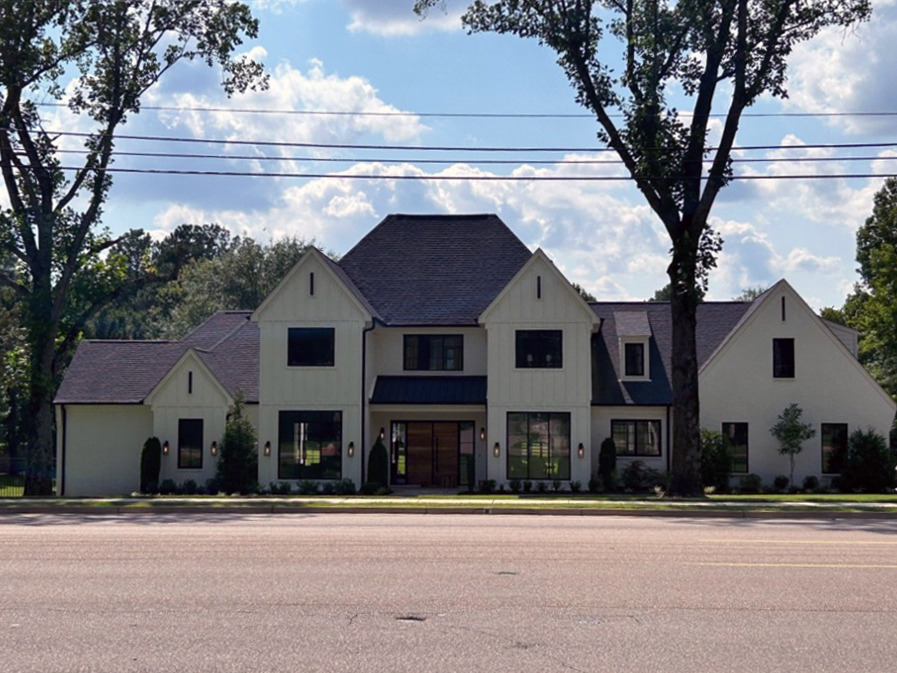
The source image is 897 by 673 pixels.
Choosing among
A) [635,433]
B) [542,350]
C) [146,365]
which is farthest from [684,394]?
[146,365]

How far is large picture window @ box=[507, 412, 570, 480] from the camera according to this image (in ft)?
120

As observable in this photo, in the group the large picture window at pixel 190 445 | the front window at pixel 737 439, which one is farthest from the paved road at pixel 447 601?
the front window at pixel 737 439

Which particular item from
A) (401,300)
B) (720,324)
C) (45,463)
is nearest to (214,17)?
(401,300)

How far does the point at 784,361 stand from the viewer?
38406mm

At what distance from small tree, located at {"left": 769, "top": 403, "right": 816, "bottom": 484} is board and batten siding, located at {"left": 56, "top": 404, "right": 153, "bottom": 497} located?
2127 centimetres

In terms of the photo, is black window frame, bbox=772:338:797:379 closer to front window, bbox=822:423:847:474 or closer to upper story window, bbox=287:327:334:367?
front window, bbox=822:423:847:474

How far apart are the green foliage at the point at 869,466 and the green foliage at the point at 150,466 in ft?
73.2

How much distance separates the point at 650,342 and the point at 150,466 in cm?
1777

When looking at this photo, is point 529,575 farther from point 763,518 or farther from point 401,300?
point 401,300

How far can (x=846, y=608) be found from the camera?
11.3 metres

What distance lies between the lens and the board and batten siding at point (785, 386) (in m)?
38.1

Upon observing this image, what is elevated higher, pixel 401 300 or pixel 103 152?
pixel 103 152

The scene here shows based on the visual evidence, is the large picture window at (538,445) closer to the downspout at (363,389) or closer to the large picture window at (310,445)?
the downspout at (363,389)

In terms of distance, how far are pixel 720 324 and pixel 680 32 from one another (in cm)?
1525
